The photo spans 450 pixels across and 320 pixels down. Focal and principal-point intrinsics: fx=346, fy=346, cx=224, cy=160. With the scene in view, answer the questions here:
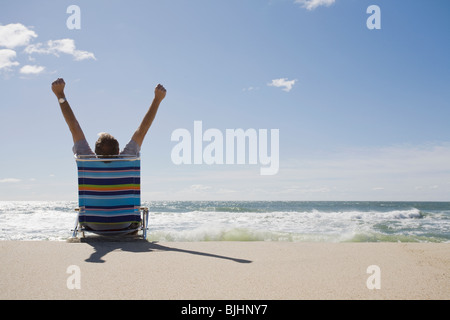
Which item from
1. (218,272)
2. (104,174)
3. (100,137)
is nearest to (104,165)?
(104,174)

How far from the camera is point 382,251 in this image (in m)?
3.87

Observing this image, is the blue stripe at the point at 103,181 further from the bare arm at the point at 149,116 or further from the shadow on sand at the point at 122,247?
the shadow on sand at the point at 122,247

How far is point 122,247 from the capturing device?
12.8ft

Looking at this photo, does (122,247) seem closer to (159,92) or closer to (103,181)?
(103,181)

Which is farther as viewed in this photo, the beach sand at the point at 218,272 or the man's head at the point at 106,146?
the man's head at the point at 106,146

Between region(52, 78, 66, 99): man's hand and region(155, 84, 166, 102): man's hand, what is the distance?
4.10 feet

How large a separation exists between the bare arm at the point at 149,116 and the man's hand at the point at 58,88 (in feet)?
3.76

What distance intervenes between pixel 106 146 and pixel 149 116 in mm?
681

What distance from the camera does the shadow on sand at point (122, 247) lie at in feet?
11.0

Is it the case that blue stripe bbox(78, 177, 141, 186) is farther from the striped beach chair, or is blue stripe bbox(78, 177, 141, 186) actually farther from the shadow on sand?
the shadow on sand

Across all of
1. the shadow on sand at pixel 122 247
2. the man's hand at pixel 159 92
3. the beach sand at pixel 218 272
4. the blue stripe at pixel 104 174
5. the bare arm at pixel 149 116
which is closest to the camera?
the beach sand at pixel 218 272

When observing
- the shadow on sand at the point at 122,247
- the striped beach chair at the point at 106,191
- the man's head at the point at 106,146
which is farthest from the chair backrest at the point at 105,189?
the shadow on sand at the point at 122,247
